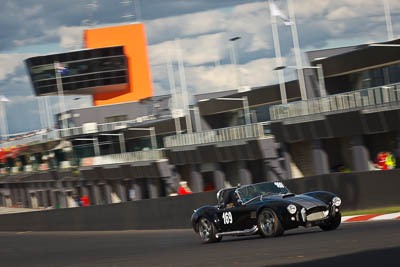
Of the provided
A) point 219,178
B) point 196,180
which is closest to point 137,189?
point 196,180

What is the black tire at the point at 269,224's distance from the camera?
1544 centimetres

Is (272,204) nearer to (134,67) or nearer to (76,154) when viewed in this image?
(76,154)

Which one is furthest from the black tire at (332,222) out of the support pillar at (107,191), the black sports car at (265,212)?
the support pillar at (107,191)

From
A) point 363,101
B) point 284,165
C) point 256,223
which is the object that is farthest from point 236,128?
point 256,223

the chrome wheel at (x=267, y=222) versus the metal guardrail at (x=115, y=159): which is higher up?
the metal guardrail at (x=115, y=159)

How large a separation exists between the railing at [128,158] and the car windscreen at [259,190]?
41.9m

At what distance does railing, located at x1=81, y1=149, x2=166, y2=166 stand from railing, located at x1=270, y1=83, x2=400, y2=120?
20.8 m

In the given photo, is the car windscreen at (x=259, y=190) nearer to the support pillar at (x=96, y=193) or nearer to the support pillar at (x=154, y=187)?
the support pillar at (x=154, y=187)

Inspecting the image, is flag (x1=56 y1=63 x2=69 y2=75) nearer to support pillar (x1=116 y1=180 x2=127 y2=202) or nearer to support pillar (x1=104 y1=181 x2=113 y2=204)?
support pillar (x1=104 y1=181 x2=113 y2=204)

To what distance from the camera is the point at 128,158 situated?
6475 centimetres

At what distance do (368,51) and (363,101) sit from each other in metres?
8.33

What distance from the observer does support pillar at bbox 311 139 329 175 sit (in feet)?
124

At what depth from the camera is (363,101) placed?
33.0m

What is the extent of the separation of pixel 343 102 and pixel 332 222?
18973mm
